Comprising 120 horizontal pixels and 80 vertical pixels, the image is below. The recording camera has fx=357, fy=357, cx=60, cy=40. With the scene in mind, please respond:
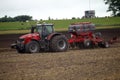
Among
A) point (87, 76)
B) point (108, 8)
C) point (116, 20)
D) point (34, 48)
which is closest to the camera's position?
point (87, 76)

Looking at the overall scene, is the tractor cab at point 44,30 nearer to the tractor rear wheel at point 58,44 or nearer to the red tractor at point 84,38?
the tractor rear wheel at point 58,44

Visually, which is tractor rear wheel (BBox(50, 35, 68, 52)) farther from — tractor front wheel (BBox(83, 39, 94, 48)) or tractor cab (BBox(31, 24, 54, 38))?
tractor front wheel (BBox(83, 39, 94, 48))

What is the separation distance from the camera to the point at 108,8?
54.1 m

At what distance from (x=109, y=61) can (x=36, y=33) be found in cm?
832

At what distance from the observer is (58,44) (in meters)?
24.1

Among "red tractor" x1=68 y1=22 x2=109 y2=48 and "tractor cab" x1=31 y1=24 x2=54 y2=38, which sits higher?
"tractor cab" x1=31 y1=24 x2=54 y2=38

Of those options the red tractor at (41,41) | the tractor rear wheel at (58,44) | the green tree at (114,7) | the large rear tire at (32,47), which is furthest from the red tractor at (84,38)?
the green tree at (114,7)

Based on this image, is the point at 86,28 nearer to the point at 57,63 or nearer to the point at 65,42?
the point at 65,42

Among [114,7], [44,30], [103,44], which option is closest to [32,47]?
[44,30]

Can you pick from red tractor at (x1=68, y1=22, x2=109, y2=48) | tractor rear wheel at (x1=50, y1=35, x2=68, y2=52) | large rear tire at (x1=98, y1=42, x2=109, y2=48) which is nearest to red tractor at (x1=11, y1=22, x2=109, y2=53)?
tractor rear wheel at (x1=50, y1=35, x2=68, y2=52)

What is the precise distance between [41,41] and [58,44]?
3.98 feet

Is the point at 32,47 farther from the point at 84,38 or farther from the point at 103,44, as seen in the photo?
the point at 103,44

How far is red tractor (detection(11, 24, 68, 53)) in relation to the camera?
76.3 ft

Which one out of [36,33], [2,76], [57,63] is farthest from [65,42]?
[2,76]
